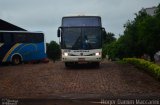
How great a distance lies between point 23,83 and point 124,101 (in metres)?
7.69

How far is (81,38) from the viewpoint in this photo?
94.8 ft

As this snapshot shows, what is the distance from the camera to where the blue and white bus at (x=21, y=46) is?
38.1 m

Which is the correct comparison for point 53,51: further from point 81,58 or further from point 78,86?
point 78,86

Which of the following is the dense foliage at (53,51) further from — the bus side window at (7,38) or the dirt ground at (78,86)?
the dirt ground at (78,86)

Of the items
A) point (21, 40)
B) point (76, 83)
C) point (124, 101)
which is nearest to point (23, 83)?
point (76, 83)

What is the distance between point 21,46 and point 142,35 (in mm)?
13658

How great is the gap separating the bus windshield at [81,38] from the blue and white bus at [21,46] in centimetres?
1004

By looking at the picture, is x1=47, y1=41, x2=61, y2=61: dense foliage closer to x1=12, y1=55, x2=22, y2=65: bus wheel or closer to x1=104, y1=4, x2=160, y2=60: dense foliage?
x1=104, y1=4, x2=160, y2=60: dense foliage

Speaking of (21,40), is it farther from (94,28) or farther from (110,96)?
(110,96)

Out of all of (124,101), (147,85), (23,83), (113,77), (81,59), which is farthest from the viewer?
(81,59)

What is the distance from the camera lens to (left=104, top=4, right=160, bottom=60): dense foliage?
1792 inches

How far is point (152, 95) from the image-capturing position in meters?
16.6

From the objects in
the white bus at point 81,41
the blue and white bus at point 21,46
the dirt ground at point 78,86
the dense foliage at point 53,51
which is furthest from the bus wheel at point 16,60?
the dense foliage at point 53,51

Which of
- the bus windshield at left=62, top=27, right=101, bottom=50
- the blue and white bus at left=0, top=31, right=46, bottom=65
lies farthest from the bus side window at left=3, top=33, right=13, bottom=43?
the bus windshield at left=62, top=27, right=101, bottom=50
